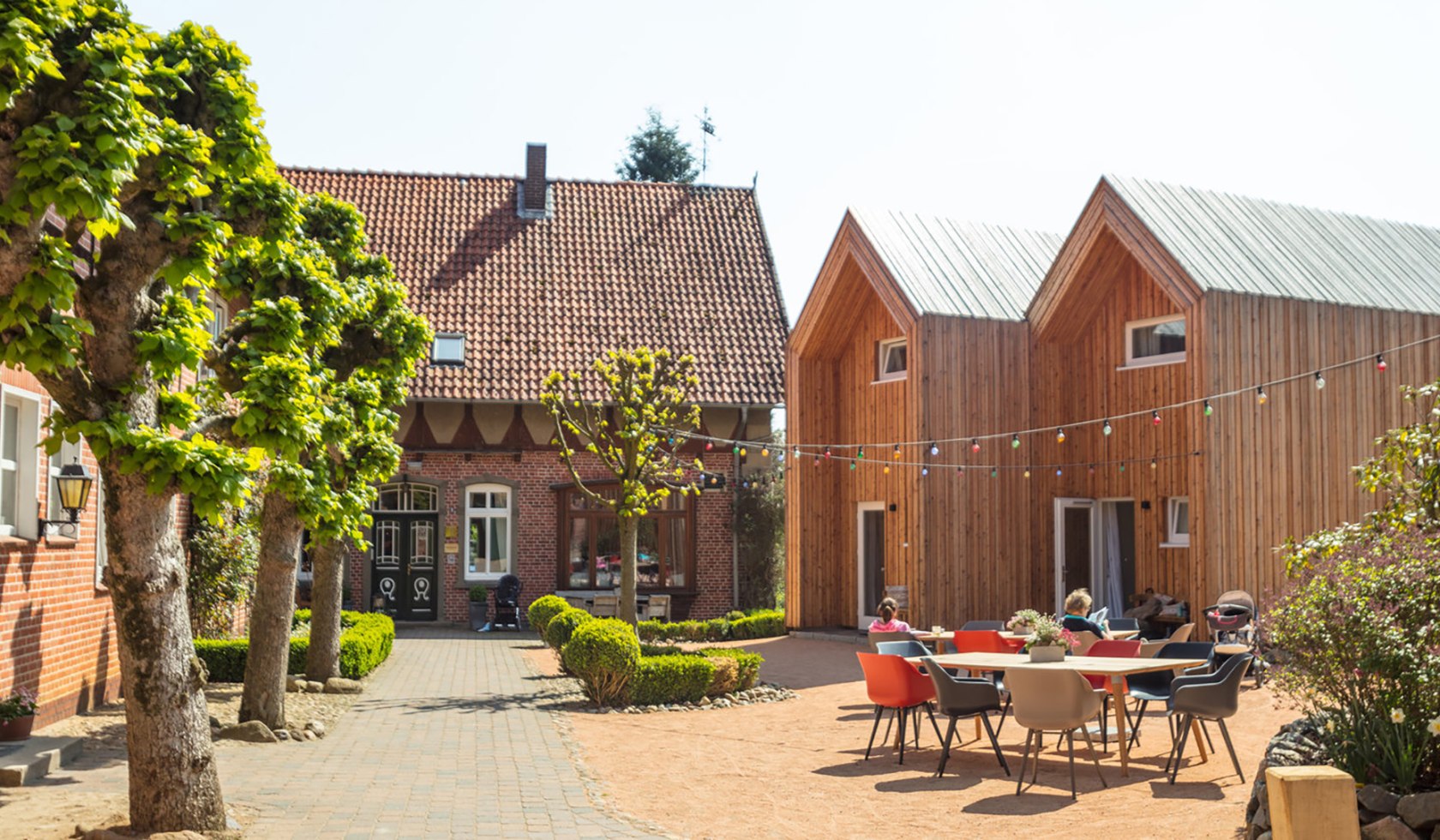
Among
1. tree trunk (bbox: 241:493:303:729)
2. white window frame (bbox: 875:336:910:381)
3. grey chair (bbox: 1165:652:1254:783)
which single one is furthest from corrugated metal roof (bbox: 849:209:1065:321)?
grey chair (bbox: 1165:652:1254:783)

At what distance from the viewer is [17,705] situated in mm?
10312

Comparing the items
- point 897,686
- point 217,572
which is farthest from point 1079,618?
point 217,572

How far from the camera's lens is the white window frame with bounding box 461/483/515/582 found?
26.1m

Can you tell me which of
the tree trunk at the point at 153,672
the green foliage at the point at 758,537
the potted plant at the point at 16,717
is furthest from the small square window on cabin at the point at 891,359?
the tree trunk at the point at 153,672

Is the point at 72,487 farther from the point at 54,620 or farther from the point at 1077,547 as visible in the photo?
the point at 1077,547

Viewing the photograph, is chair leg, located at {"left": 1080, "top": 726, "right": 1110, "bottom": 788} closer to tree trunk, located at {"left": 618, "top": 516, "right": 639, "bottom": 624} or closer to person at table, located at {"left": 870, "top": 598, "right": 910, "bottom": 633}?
person at table, located at {"left": 870, "top": 598, "right": 910, "bottom": 633}

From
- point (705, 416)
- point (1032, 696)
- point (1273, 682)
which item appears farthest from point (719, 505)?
point (1273, 682)

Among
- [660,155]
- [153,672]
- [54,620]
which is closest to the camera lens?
[153,672]

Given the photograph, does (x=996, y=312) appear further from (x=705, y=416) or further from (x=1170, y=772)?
(x=1170, y=772)

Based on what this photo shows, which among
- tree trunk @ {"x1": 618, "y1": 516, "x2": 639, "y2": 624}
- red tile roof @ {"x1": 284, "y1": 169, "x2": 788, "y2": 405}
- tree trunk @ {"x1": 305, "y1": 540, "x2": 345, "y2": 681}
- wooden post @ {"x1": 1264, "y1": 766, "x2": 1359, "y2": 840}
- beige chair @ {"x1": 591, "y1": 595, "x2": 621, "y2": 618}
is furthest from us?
red tile roof @ {"x1": 284, "y1": 169, "x2": 788, "y2": 405}

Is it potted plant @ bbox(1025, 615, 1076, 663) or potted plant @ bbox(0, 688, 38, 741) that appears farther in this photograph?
potted plant @ bbox(1025, 615, 1076, 663)

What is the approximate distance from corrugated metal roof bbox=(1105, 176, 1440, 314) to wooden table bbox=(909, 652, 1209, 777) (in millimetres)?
7773

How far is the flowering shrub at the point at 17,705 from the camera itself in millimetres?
10156

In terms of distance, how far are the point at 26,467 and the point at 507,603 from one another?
46.1ft
